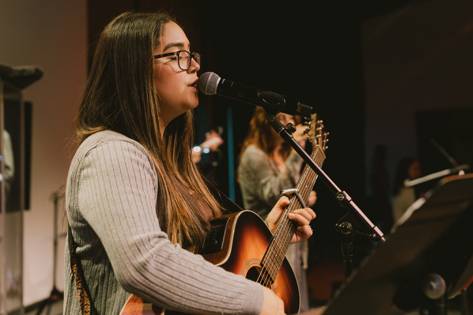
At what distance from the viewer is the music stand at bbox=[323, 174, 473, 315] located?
0.78 meters

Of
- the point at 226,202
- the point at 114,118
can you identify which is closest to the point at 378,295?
the point at 226,202

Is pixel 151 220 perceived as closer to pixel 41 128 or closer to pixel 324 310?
pixel 324 310

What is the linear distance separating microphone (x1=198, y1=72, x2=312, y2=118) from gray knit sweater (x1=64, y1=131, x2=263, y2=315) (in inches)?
16.1

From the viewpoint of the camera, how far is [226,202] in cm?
149

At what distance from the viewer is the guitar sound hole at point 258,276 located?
1.23 m

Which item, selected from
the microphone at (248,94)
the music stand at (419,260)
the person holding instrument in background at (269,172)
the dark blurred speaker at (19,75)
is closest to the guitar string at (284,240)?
the microphone at (248,94)

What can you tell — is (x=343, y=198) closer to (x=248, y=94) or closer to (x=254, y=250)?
(x=254, y=250)

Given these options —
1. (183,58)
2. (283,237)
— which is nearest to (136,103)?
(183,58)

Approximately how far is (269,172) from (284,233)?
1.48 meters

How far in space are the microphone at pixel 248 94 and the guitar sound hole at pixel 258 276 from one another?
0.52 m

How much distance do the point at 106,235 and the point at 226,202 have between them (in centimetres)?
67

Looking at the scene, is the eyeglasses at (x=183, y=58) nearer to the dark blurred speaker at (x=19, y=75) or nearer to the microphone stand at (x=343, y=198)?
the microphone stand at (x=343, y=198)

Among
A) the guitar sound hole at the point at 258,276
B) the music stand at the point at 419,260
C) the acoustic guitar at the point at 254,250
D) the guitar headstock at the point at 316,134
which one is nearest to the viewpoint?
the music stand at the point at 419,260

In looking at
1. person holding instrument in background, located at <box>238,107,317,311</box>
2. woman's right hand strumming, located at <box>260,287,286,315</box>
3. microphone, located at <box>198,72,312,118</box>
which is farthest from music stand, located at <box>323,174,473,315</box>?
person holding instrument in background, located at <box>238,107,317,311</box>
